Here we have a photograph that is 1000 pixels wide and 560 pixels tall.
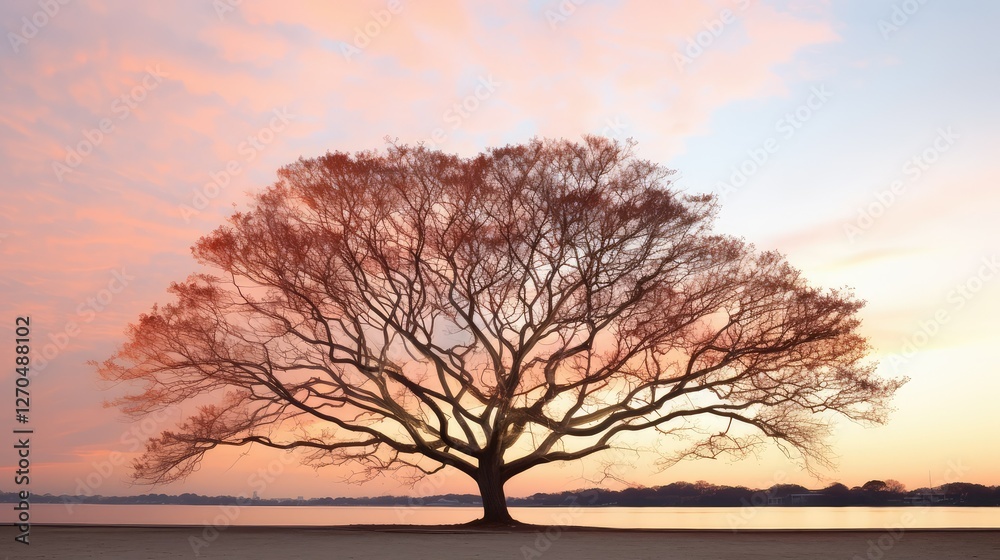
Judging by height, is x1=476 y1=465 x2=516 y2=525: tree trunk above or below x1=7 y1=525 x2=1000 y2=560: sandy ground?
above

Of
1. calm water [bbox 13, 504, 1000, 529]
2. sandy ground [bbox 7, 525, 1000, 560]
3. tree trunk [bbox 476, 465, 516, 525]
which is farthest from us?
calm water [bbox 13, 504, 1000, 529]

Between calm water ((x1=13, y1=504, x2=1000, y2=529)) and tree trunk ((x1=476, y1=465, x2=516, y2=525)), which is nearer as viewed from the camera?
tree trunk ((x1=476, y1=465, x2=516, y2=525))

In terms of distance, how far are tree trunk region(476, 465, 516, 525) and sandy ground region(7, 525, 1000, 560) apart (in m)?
2.03

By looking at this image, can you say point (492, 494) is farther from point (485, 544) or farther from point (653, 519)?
point (653, 519)

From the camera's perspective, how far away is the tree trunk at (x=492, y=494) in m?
20.9

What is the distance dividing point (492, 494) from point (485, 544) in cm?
580

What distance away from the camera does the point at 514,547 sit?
47.4 ft

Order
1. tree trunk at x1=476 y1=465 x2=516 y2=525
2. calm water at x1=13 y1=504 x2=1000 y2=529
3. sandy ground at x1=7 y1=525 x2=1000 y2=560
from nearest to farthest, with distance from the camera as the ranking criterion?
sandy ground at x1=7 y1=525 x2=1000 y2=560 < tree trunk at x1=476 y1=465 x2=516 y2=525 < calm water at x1=13 y1=504 x2=1000 y2=529

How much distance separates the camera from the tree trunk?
68.5ft

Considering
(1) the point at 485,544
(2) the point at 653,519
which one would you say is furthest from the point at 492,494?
(2) the point at 653,519

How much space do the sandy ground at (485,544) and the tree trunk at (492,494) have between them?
2035 mm

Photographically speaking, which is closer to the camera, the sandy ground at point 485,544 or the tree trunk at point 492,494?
the sandy ground at point 485,544

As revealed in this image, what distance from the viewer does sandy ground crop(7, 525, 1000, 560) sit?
1287 cm

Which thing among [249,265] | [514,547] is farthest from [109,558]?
[249,265]
